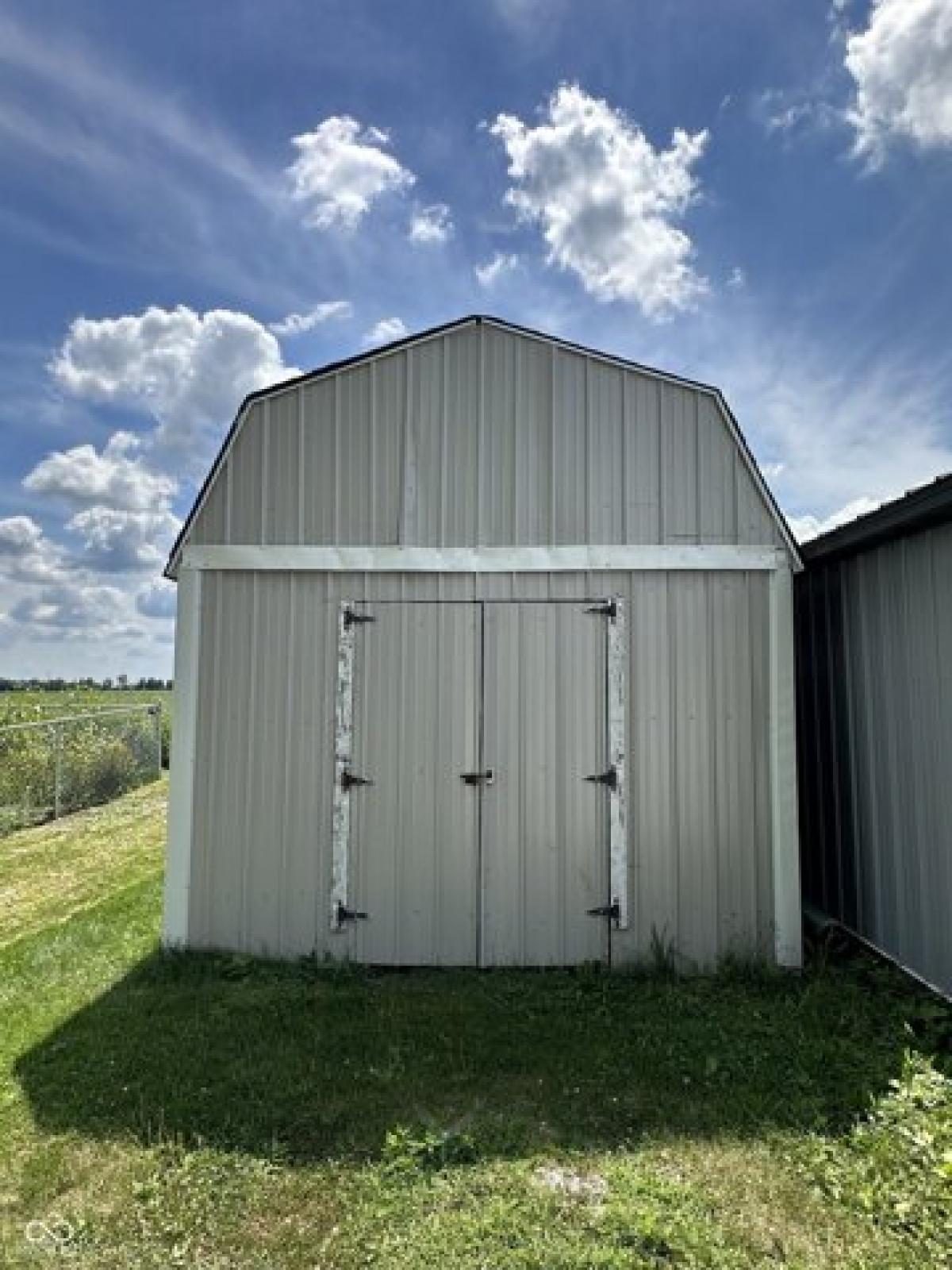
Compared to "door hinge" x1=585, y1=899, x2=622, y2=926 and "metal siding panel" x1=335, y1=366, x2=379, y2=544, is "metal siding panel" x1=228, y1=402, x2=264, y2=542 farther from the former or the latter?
"door hinge" x1=585, y1=899, x2=622, y2=926

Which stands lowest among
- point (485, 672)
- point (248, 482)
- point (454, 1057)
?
point (454, 1057)

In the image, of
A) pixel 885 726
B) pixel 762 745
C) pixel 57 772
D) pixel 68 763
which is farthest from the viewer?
pixel 68 763

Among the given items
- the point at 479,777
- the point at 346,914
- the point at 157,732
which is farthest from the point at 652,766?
the point at 157,732

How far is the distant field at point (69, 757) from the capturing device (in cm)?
929

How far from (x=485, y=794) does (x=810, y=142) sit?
5974mm

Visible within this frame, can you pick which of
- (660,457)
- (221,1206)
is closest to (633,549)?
(660,457)

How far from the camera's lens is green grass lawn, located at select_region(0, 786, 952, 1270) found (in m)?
2.09

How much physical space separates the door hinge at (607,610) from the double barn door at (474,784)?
1 cm

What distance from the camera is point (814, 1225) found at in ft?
6.95

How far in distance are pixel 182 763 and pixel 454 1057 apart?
7.68 feet

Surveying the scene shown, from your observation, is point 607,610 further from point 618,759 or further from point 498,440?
point 498,440

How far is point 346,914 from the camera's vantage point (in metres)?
4.21

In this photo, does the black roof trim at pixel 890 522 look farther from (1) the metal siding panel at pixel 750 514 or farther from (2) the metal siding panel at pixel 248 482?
(2) the metal siding panel at pixel 248 482

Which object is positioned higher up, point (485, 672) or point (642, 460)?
point (642, 460)
